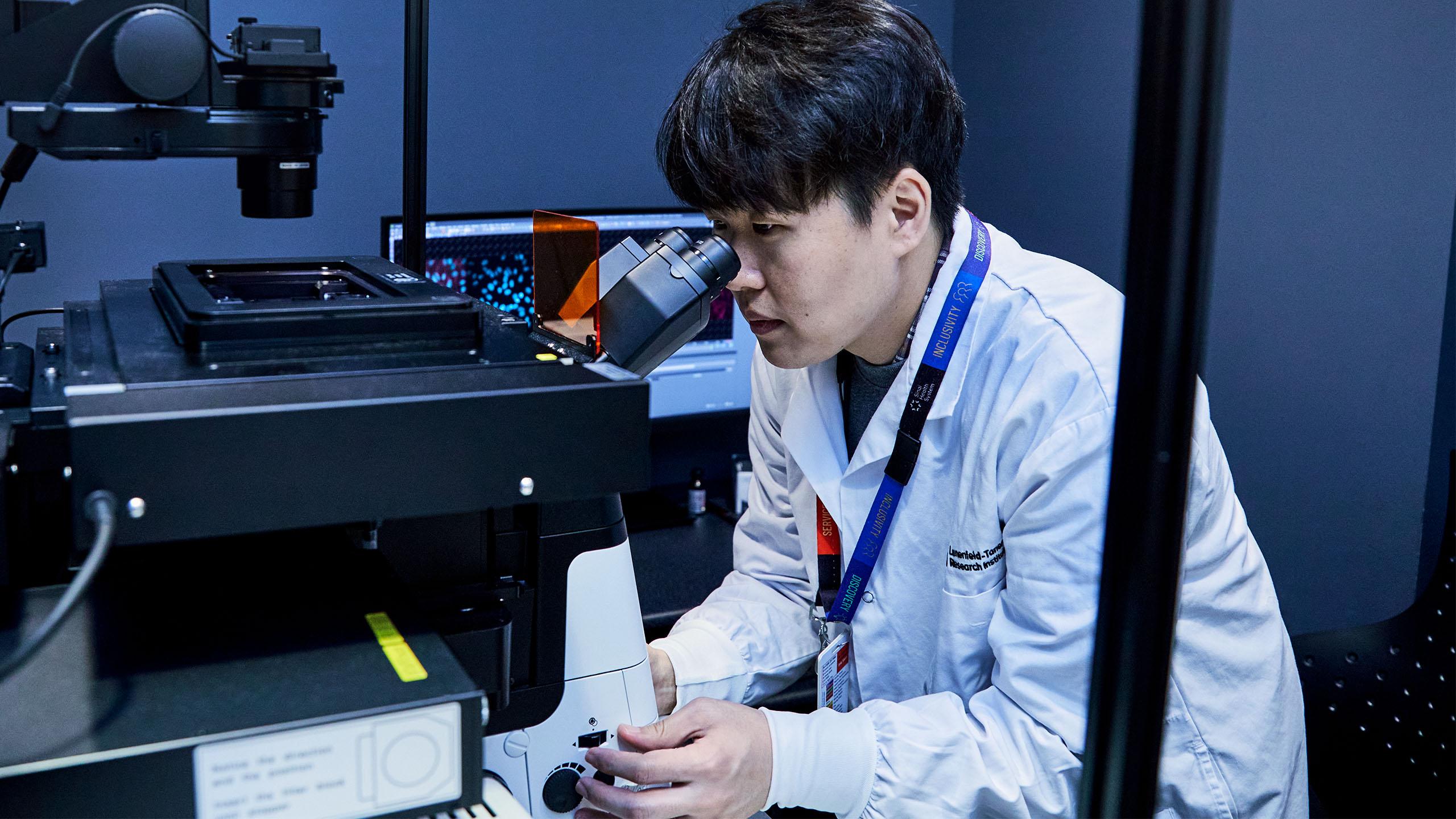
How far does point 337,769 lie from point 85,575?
143 millimetres

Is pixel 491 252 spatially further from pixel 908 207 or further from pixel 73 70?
pixel 73 70

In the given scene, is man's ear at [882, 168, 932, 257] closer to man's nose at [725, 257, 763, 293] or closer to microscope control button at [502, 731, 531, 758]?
man's nose at [725, 257, 763, 293]

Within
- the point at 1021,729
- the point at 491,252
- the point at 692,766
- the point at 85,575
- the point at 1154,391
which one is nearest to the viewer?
the point at 1154,391

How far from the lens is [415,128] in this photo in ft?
3.69

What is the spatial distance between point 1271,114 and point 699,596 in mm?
1301

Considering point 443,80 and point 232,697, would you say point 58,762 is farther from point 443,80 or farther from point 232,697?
point 443,80

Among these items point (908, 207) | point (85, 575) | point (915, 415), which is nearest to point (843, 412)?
point (915, 415)

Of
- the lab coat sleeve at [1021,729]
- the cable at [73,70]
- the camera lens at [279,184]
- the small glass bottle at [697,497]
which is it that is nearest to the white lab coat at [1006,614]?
the lab coat sleeve at [1021,729]

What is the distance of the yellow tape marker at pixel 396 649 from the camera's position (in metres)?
0.59

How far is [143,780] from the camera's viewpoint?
52 cm

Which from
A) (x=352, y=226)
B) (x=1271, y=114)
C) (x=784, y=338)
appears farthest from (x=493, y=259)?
(x=1271, y=114)

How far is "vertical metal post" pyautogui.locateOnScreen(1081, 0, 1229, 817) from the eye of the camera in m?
0.31

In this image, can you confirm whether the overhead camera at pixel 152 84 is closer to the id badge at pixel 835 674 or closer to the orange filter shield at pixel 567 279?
the orange filter shield at pixel 567 279

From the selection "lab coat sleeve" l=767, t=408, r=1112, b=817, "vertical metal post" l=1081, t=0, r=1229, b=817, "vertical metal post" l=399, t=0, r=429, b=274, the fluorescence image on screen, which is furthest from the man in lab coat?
the fluorescence image on screen
